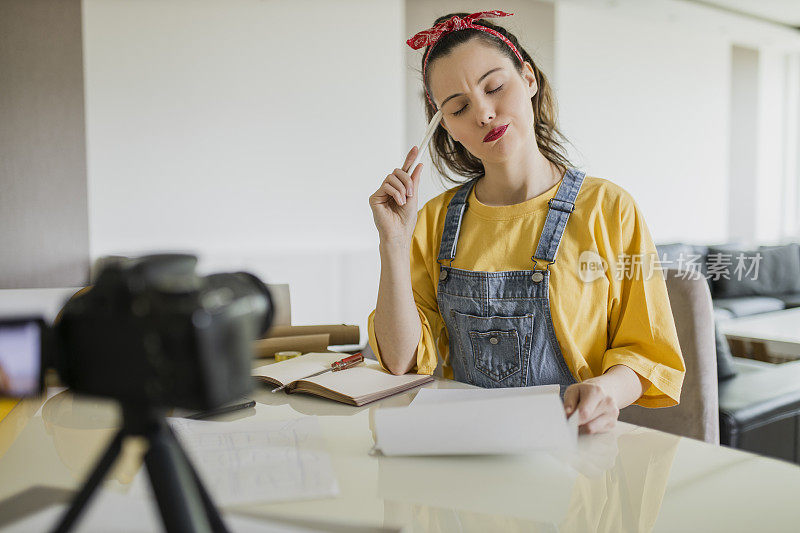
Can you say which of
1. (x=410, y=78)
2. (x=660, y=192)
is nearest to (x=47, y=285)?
(x=410, y=78)

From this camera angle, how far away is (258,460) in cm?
76

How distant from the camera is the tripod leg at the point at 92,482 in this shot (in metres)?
0.40

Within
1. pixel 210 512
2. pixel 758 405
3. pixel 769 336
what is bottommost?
pixel 758 405

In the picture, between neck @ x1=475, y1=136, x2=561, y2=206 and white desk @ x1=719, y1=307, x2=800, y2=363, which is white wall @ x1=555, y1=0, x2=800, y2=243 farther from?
neck @ x1=475, y1=136, x2=561, y2=206

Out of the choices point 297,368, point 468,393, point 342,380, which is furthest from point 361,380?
point 468,393

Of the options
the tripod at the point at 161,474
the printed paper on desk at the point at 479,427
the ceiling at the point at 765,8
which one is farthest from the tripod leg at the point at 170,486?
the ceiling at the point at 765,8

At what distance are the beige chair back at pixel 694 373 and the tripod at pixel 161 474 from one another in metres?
1.26

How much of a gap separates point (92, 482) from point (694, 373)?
1342 millimetres

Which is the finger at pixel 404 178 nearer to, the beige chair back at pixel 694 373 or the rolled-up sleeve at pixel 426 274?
the rolled-up sleeve at pixel 426 274

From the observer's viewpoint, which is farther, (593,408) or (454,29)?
(454,29)

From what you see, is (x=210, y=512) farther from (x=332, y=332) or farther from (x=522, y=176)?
(x=332, y=332)

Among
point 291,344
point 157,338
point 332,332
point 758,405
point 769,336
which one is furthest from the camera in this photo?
point 769,336

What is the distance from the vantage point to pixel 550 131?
1.44 metres

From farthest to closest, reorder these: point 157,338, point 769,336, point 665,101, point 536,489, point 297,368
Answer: point 665,101, point 769,336, point 297,368, point 536,489, point 157,338
